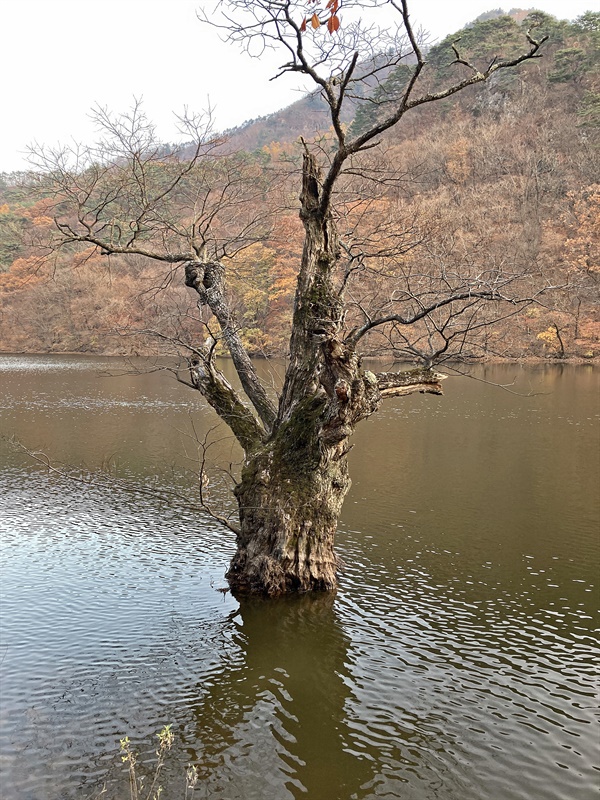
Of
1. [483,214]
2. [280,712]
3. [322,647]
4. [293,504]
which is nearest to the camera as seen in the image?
[280,712]

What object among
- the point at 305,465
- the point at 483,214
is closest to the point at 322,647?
the point at 305,465

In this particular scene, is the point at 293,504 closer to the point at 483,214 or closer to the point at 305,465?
the point at 305,465

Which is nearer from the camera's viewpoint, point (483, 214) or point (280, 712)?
point (280, 712)

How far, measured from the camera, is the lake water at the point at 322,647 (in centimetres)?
478

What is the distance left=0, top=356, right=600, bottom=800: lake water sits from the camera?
4777 millimetres

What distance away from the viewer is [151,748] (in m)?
4.91

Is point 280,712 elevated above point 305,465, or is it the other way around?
point 305,465

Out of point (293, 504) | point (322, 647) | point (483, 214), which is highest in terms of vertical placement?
point (483, 214)

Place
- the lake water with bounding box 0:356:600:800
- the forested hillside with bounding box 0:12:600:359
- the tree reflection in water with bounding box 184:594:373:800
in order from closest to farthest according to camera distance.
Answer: the tree reflection in water with bounding box 184:594:373:800 → the lake water with bounding box 0:356:600:800 → the forested hillside with bounding box 0:12:600:359

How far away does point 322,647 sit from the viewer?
6.80 meters

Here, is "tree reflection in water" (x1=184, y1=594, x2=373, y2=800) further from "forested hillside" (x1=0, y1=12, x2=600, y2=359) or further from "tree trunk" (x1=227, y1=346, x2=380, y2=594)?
"forested hillside" (x1=0, y1=12, x2=600, y2=359)

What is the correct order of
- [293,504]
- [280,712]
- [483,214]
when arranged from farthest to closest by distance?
[483,214] < [293,504] < [280,712]

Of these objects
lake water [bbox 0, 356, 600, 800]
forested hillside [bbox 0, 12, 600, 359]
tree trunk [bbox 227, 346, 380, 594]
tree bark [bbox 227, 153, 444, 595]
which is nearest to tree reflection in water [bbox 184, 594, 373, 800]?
lake water [bbox 0, 356, 600, 800]

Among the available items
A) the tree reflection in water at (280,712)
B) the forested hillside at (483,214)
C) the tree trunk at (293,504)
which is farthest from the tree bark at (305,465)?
the forested hillside at (483,214)
